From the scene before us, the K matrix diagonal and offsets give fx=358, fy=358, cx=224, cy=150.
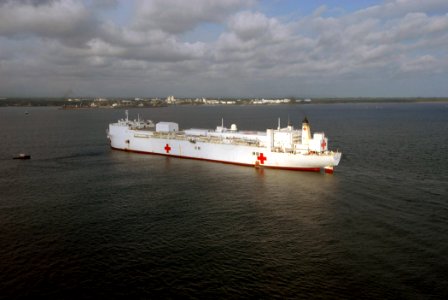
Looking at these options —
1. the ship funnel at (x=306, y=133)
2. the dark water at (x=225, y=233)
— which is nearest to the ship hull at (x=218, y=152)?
the dark water at (x=225, y=233)

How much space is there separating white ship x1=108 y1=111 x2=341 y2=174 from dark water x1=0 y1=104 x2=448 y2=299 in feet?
6.31

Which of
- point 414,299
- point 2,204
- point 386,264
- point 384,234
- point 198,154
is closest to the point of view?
point 414,299

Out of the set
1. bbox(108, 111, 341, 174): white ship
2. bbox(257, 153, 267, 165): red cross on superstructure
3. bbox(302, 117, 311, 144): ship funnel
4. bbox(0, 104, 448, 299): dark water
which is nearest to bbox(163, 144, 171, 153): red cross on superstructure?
bbox(108, 111, 341, 174): white ship

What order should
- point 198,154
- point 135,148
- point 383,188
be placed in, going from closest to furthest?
point 383,188
point 198,154
point 135,148

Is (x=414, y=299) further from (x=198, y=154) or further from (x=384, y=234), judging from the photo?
(x=198, y=154)

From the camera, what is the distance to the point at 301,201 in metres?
28.2

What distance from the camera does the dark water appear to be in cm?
1631

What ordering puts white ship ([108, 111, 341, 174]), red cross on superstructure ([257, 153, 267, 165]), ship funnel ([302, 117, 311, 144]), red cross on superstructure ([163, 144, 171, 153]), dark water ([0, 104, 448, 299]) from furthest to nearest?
red cross on superstructure ([163, 144, 171, 153]), red cross on superstructure ([257, 153, 267, 165]), ship funnel ([302, 117, 311, 144]), white ship ([108, 111, 341, 174]), dark water ([0, 104, 448, 299])

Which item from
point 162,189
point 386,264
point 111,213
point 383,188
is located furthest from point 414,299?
point 162,189

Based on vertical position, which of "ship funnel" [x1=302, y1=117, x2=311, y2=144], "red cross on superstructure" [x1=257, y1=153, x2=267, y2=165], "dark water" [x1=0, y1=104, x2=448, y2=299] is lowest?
"dark water" [x1=0, y1=104, x2=448, y2=299]

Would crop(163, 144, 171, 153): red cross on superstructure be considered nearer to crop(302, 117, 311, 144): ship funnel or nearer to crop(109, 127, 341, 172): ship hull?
crop(109, 127, 341, 172): ship hull

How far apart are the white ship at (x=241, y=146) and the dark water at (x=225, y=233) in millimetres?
1923

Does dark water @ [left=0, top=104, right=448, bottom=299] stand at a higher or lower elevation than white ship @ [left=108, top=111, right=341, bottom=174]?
lower

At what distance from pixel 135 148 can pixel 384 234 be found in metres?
40.9
